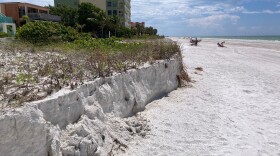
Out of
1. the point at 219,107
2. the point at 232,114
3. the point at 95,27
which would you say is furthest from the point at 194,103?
the point at 95,27

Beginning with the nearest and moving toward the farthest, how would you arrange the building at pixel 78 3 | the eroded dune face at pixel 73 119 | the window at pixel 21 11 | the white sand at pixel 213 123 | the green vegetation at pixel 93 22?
the eroded dune face at pixel 73 119
the white sand at pixel 213 123
the green vegetation at pixel 93 22
the window at pixel 21 11
the building at pixel 78 3

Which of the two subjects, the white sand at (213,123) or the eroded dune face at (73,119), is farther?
the white sand at (213,123)

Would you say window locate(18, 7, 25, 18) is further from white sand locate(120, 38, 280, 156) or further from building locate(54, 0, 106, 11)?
white sand locate(120, 38, 280, 156)

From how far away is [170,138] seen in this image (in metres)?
5.78

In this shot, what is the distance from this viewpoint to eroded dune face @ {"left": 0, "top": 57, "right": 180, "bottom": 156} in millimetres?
3449

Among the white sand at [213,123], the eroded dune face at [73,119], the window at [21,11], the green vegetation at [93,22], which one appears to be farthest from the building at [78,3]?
the eroded dune face at [73,119]

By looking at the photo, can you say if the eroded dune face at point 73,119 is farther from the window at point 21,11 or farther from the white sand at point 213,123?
the window at point 21,11

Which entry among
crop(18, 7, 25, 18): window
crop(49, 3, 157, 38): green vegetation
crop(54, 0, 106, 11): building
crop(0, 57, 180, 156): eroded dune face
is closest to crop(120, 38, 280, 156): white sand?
→ crop(0, 57, 180, 156): eroded dune face

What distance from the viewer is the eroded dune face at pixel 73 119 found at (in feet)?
11.3

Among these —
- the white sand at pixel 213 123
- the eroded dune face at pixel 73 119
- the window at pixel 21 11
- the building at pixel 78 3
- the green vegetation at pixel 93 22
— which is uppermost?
the building at pixel 78 3

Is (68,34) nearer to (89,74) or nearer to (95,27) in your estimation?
(89,74)

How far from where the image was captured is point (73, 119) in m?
4.61

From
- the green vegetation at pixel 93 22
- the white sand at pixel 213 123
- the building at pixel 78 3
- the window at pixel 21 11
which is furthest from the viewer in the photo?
the building at pixel 78 3

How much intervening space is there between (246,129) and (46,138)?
170 inches
